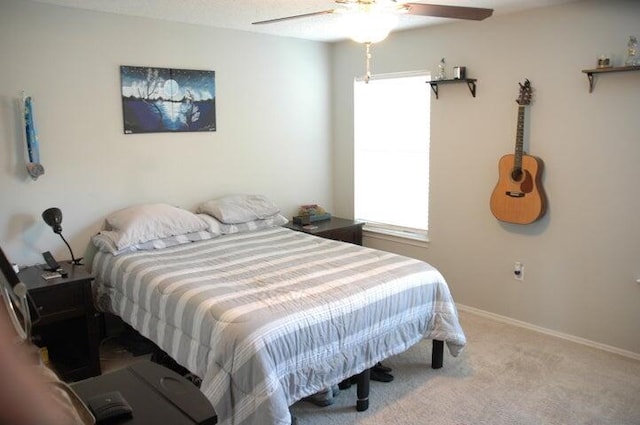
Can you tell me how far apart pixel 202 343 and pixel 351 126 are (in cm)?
295

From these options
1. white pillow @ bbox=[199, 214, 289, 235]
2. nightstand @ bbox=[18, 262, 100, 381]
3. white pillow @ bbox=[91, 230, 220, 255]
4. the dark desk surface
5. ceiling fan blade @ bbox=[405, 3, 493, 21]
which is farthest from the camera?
white pillow @ bbox=[199, 214, 289, 235]

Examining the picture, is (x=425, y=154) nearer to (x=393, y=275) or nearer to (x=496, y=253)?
(x=496, y=253)

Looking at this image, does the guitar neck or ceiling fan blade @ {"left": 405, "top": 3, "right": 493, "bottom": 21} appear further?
the guitar neck

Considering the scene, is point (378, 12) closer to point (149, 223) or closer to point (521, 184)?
point (521, 184)

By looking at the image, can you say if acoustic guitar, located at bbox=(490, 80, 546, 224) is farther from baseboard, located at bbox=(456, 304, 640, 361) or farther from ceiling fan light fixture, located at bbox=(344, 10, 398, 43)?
ceiling fan light fixture, located at bbox=(344, 10, 398, 43)

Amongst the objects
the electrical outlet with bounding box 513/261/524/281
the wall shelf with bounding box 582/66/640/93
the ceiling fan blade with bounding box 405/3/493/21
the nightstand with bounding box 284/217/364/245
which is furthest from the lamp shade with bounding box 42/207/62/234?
the wall shelf with bounding box 582/66/640/93

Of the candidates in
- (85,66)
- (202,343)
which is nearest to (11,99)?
(85,66)

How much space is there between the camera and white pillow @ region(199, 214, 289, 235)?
153 inches

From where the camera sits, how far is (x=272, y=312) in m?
2.38

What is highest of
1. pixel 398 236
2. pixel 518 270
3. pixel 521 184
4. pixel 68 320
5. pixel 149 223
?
pixel 521 184

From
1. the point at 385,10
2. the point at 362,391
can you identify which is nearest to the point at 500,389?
the point at 362,391

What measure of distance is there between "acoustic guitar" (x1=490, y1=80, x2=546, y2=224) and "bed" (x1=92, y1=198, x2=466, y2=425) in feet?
3.09

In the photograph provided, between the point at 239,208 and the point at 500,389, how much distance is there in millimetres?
2300

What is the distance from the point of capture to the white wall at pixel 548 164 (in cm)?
319
